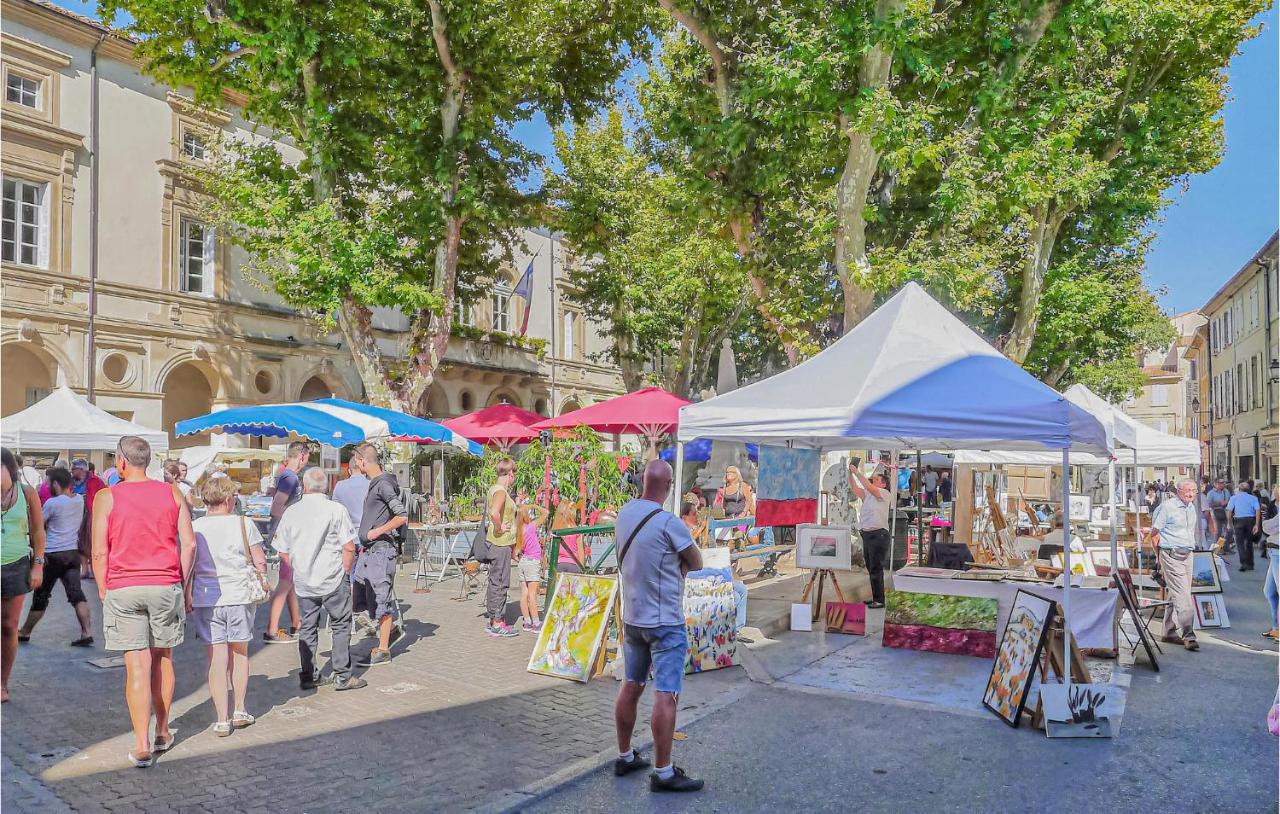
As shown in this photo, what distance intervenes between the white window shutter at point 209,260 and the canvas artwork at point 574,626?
19810 mm

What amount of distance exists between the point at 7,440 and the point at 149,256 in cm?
1099

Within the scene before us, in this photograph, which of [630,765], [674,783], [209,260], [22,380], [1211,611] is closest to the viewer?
[674,783]

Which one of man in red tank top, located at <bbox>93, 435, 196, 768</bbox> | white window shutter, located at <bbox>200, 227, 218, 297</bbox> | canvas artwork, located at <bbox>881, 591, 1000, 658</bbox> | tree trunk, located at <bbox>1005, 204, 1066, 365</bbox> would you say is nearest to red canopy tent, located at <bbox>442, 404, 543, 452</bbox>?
white window shutter, located at <bbox>200, 227, 218, 297</bbox>

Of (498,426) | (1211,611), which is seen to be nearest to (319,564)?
(1211,611)

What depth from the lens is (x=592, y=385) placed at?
3909cm

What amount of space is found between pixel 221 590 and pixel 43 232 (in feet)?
61.0

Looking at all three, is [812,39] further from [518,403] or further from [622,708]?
[518,403]

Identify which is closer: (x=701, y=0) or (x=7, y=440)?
(x=7, y=440)

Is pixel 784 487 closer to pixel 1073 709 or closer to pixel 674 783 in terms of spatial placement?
pixel 1073 709

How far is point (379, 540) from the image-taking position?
8203 millimetres

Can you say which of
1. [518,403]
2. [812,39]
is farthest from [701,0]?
[518,403]

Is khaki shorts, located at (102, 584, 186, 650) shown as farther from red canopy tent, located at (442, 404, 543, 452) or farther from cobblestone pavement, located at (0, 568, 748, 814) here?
red canopy tent, located at (442, 404, 543, 452)

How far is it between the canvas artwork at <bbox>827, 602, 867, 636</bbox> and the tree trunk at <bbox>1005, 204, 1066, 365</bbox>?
12348mm

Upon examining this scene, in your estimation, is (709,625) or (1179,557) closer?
(709,625)
